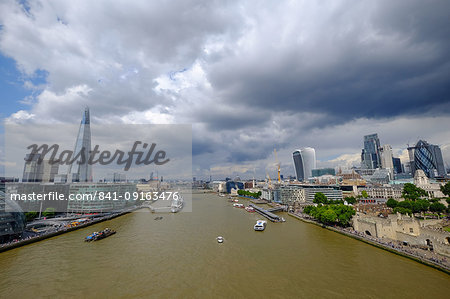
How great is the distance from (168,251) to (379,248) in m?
23.9

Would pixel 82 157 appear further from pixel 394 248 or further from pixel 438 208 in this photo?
pixel 438 208

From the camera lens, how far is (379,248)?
2214 centimetres

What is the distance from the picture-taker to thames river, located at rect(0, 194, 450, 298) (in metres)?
14.0

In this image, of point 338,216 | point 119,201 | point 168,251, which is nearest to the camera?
point 168,251

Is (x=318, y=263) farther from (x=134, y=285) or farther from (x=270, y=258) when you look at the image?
(x=134, y=285)

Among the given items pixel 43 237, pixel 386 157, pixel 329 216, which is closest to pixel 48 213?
pixel 43 237

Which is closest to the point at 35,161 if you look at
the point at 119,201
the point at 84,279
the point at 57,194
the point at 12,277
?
the point at 57,194

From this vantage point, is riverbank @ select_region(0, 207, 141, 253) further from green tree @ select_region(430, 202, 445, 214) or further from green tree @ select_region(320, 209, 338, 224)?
green tree @ select_region(430, 202, 445, 214)

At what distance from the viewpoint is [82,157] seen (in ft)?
232

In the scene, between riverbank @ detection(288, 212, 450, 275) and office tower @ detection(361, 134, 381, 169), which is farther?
office tower @ detection(361, 134, 381, 169)

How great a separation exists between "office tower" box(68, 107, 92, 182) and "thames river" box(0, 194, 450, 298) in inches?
2005

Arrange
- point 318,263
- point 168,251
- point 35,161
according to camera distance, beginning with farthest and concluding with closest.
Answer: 1. point 35,161
2. point 168,251
3. point 318,263

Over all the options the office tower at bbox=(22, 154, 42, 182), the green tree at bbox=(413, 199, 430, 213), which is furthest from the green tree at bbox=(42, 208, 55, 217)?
the green tree at bbox=(413, 199, 430, 213)

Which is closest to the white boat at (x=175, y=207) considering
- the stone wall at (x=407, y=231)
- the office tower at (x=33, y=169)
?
the stone wall at (x=407, y=231)
